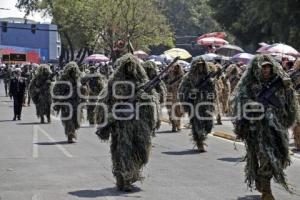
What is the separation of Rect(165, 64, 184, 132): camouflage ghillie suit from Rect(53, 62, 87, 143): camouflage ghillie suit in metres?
3.70

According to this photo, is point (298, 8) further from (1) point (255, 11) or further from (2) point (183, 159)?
(2) point (183, 159)

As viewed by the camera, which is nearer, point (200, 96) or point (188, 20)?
point (200, 96)

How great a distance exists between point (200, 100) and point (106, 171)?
146 inches

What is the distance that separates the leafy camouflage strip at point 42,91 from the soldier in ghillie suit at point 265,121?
16.0 m

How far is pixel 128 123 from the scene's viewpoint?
10.9 m

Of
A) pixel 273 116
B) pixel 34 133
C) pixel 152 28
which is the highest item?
pixel 152 28

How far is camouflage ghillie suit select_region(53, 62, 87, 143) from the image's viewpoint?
1820cm

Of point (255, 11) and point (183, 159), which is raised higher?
point (255, 11)

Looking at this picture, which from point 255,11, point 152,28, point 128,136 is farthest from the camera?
point 152,28

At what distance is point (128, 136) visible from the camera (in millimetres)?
10828

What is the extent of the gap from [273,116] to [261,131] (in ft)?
0.85

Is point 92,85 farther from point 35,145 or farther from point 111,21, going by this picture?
point 111,21

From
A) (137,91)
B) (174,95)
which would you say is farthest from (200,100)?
(174,95)

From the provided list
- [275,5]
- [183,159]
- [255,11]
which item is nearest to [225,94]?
[183,159]
